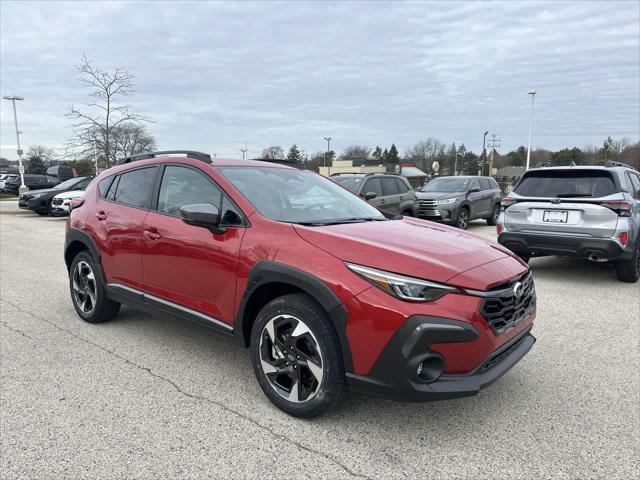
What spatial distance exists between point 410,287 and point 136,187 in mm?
2915

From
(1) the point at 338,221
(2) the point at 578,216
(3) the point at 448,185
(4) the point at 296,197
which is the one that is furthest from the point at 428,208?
(1) the point at 338,221

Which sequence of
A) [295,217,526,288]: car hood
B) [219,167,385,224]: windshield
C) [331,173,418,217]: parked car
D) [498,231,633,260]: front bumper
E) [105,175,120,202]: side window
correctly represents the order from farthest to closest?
1. [331,173,418,217]: parked car
2. [498,231,633,260]: front bumper
3. [105,175,120,202]: side window
4. [219,167,385,224]: windshield
5. [295,217,526,288]: car hood

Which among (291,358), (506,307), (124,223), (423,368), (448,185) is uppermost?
(124,223)

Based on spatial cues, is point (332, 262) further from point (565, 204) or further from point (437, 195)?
point (437, 195)

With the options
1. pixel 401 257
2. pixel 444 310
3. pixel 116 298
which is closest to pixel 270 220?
pixel 401 257

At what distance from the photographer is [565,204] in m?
6.69

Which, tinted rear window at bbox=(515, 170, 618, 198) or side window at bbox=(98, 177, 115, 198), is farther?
tinted rear window at bbox=(515, 170, 618, 198)

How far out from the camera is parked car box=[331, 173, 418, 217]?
1200 cm

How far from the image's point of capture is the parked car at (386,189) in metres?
12.0

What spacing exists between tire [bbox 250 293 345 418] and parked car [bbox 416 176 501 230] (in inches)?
434

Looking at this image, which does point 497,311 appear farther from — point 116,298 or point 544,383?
point 116,298

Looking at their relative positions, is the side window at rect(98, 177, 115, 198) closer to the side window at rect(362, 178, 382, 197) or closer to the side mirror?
the side mirror

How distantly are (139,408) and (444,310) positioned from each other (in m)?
2.08

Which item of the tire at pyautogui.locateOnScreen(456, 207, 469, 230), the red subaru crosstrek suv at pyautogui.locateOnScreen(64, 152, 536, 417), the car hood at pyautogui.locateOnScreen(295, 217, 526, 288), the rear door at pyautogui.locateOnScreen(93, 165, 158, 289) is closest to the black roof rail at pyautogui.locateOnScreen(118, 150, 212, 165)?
the red subaru crosstrek suv at pyautogui.locateOnScreen(64, 152, 536, 417)
